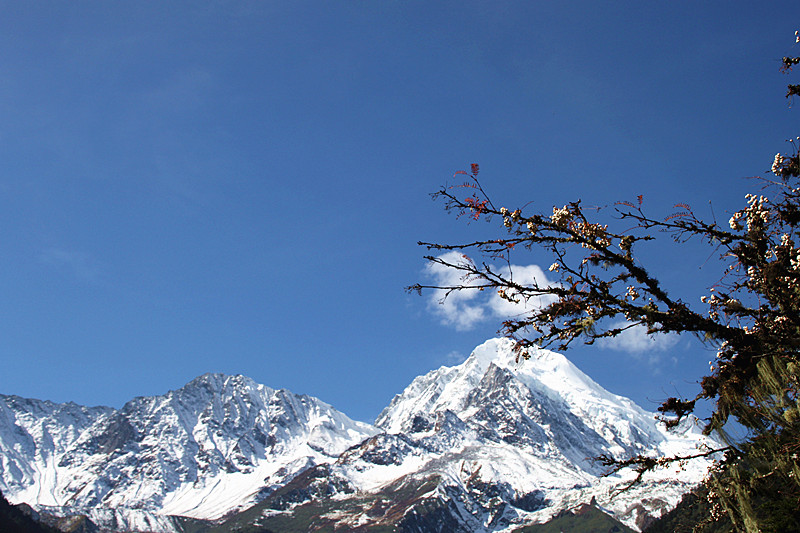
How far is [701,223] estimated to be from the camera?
26.7ft

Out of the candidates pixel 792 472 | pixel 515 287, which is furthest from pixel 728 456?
pixel 515 287

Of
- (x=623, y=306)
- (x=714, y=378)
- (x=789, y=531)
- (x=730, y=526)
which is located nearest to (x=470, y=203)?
(x=623, y=306)

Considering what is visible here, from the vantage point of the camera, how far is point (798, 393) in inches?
343

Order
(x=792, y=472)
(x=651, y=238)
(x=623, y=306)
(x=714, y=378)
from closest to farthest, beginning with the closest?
(x=623, y=306), (x=651, y=238), (x=792, y=472), (x=714, y=378)

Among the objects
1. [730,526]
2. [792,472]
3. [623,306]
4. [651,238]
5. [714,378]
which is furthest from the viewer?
[730,526]

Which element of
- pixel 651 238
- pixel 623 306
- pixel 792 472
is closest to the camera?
pixel 623 306

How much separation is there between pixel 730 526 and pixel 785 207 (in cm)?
693

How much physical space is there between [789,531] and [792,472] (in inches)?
177

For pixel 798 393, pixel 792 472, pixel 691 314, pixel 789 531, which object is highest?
pixel 691 314

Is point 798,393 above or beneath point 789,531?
above

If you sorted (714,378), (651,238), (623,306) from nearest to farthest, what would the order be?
(623,306) < (651,238) < (714,378)

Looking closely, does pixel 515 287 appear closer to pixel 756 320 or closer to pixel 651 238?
pixel 651 238

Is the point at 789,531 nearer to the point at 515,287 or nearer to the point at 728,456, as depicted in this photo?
the point at 728,456

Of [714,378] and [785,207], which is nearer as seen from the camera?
[785,207]
